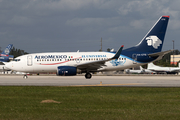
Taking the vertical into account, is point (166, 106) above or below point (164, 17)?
below

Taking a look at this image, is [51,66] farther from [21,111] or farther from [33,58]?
[21,111]

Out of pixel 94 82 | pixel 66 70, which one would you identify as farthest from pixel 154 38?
pixel 94 82

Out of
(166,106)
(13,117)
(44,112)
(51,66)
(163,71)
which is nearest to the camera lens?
(13,117)

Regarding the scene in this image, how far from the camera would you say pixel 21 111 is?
10133 millimetres

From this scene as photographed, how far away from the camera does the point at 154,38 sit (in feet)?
123

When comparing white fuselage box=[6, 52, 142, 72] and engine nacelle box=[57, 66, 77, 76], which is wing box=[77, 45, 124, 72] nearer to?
white fuselage box=[6, 52, 142, 72]

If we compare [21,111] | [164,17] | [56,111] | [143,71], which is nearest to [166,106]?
[56,111]

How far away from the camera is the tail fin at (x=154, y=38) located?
3731cm

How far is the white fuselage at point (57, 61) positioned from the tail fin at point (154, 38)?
3.13 meters

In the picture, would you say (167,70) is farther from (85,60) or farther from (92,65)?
(92,65)

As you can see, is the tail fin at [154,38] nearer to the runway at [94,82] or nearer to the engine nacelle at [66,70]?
the runway at [94,82]

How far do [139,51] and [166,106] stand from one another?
2635cm

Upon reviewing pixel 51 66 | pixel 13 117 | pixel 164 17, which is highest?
pixel 164 17

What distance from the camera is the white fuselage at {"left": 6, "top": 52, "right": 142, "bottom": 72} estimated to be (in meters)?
35.6
